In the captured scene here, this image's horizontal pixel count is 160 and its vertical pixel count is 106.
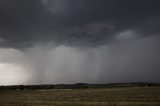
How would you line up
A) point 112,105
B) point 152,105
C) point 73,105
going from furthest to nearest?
point 73,105 < point 112,105 < point 152,105

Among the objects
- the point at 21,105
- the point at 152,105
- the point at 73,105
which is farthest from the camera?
the point at 21,105

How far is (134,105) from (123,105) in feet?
5.79

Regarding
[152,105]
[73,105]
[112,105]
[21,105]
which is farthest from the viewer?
[21,105]

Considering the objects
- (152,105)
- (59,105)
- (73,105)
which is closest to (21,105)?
(59,105)

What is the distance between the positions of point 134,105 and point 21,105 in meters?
21.9

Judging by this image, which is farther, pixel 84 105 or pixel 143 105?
pixel 84 105

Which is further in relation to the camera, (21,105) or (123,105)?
(21,105)

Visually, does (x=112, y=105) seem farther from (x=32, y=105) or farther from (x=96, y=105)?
(x=32, y=105)

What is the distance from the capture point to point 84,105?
1672 inches

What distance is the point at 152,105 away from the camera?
37.5 metres

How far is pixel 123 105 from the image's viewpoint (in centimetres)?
3919

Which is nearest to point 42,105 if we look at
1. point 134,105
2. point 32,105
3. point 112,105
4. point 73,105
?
point 32,105

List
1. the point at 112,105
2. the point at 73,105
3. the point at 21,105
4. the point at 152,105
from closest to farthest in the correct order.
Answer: the point at 152,105, the point at 112,105, the point at 73,105, the point at 21,105

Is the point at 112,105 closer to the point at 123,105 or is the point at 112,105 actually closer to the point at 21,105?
the point at 123,105
